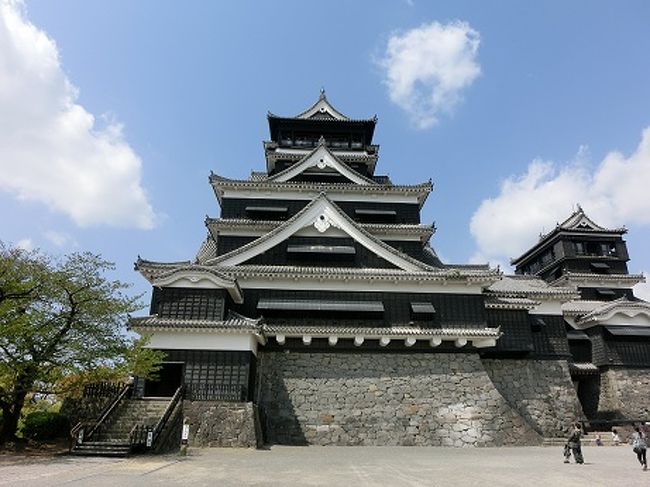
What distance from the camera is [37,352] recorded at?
12117mm

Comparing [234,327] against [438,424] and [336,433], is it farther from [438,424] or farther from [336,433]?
[438,424]

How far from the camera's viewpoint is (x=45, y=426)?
14.0 meters

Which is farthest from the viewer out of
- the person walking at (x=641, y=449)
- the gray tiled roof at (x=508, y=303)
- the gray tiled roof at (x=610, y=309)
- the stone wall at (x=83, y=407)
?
the gray tiled roof at (x=610, y=309)

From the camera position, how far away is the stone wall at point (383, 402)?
1580 centimetres

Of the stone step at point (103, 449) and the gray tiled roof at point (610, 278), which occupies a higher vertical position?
the gray tiled roof at point (610, 278)

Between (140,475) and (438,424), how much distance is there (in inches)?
448

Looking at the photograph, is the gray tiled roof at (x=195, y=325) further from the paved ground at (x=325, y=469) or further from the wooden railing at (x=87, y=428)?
the paved ground at (x=325, y=469)

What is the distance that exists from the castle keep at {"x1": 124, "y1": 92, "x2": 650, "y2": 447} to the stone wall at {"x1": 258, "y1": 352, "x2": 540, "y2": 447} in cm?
5

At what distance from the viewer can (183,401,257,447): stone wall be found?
13867mm

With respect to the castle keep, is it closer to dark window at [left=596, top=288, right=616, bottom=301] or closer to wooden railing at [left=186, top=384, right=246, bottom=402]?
wooden railing at [left=186, top=384, right=246, bottom=402]

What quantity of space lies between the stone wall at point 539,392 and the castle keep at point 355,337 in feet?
0.19

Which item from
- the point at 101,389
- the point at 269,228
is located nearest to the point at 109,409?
the point at 101,389

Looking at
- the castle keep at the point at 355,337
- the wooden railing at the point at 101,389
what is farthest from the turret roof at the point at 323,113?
the wooden railing at the point at 101,389

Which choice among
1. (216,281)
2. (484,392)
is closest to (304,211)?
(216,281)
